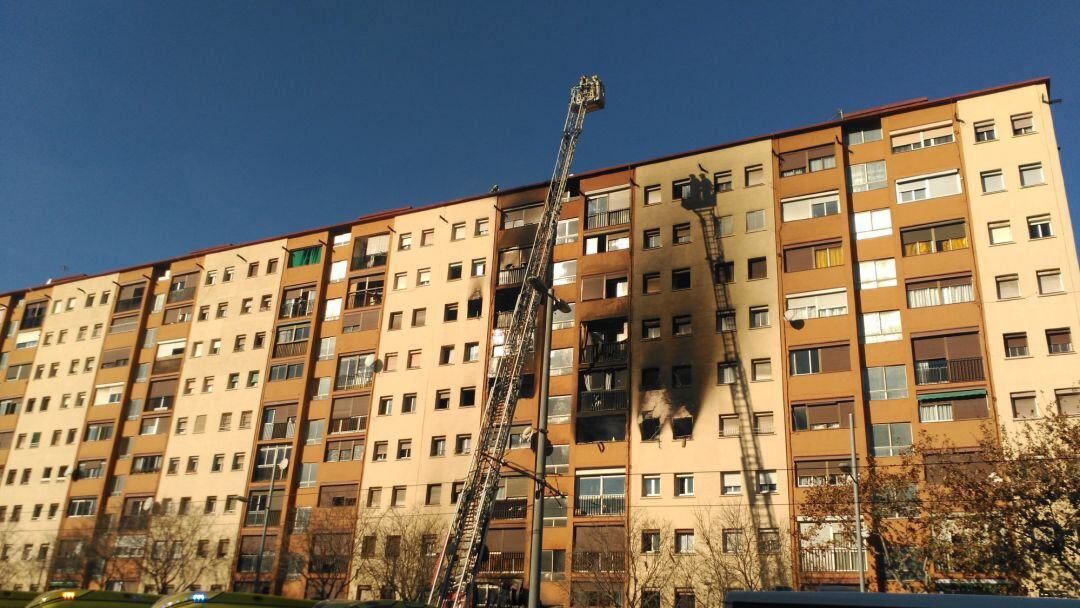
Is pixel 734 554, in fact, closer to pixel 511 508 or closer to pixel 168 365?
pixel 511 508

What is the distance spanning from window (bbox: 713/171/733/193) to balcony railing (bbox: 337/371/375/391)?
2486 centimetres

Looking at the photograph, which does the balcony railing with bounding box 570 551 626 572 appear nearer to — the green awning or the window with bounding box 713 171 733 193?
the green awning

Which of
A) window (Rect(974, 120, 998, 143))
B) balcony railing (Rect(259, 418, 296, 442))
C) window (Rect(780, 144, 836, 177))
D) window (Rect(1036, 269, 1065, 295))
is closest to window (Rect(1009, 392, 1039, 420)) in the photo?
window (Rect(1036, 269, 1065, 295))

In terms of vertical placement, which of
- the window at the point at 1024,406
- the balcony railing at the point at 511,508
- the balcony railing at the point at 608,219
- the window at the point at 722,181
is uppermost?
the window at the point at 722,181

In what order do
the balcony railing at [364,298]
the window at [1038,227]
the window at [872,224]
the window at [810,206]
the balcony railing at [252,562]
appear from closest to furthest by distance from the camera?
1. the window at [1038,227]
2. the window at [872,224]
3. the window at [810,206]
4. the balcony railing at [252,562]
5. the balcony railing at [364,298]

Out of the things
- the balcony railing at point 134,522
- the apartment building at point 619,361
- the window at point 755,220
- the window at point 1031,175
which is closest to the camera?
the apartment building at point 619,361

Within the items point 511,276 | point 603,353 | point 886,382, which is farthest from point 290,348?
point 886,382

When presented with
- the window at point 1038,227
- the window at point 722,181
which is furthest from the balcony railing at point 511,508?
the window at point 1038,227

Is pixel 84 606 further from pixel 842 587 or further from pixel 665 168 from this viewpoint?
pixel 665 168

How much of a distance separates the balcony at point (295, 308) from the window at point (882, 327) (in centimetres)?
3713

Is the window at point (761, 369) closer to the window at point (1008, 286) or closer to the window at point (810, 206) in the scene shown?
the window at point (810, 206)

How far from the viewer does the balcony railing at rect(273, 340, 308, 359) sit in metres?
61.0

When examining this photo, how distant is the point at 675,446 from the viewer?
4641cm

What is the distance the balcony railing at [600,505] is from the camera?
46.6 meters
